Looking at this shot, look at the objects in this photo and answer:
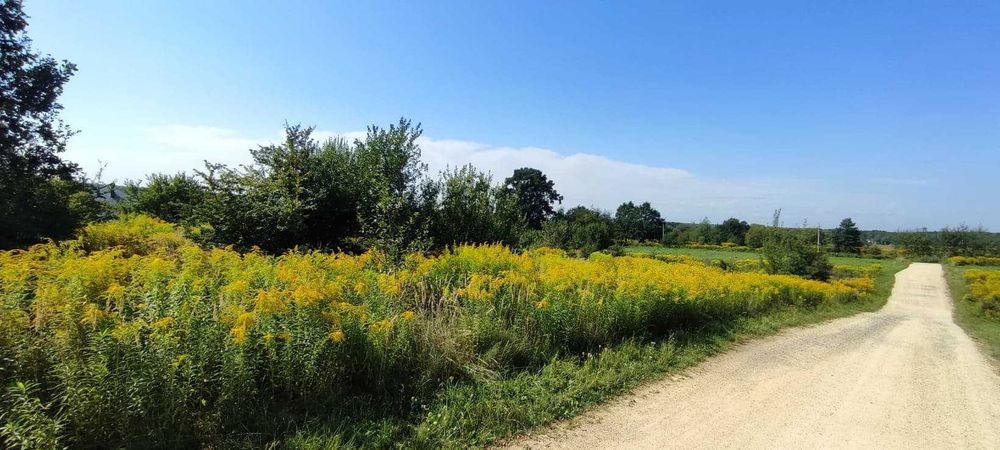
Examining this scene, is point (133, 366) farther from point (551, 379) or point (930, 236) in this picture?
point (930, 236)

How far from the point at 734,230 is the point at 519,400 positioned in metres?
111

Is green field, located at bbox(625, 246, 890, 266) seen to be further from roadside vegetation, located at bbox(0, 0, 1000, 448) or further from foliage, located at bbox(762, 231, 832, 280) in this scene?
roadside vegetation, located at bbox(0, 0, 1000, 448)

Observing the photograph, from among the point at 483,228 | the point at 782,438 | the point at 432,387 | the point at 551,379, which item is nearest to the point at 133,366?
the point at 432,387

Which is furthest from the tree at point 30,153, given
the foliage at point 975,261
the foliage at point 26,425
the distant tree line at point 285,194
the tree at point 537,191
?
the foliage at point 975,261

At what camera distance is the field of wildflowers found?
287cm

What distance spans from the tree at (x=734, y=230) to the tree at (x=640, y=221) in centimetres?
1400

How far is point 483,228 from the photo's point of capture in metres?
12.7

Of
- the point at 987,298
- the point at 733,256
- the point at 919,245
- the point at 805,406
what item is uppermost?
the point at 919,245

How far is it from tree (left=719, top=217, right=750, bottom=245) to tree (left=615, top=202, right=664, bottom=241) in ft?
45.9

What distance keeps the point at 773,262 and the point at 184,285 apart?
3338cm

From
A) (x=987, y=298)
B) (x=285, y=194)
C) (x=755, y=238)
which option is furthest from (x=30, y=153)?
(x=755, y=238)

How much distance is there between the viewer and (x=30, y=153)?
1141 cm

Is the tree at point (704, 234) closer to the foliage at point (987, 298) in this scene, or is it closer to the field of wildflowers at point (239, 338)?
the foliage at point (987, 298)

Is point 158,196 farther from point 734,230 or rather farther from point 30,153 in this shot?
point 734,230
